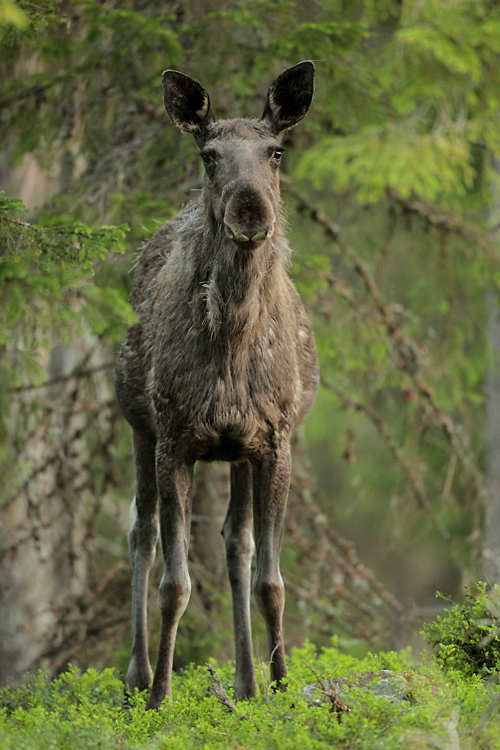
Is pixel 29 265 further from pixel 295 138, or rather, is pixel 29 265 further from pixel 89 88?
pixel 295 138

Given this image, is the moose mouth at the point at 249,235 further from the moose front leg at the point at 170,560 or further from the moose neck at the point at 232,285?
the moose front leg at the point at 170,560

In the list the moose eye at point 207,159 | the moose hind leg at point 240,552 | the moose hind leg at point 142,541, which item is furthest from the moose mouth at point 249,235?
the moose hind leg at point 142,541

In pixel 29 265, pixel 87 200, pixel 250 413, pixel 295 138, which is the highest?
pixel 295 138

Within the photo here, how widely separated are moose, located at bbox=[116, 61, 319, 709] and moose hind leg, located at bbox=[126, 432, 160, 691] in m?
0.68

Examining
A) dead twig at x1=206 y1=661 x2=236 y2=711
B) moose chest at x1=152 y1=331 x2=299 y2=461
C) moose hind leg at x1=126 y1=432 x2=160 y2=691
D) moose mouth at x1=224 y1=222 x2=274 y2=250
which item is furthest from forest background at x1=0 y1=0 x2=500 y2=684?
dead twig at x1=206 y1=661 x2=236 y2=711

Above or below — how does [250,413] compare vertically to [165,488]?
above

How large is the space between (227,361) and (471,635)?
2.31m

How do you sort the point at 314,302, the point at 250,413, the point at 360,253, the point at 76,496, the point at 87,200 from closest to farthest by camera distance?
the point at 250,413
the point at 87,200
the point at 76,496
the point at 314,302
the point at 360,253

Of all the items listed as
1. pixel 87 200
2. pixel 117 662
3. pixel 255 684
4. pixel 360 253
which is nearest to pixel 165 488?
pixel 255 684

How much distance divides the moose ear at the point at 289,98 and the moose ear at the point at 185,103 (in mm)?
404

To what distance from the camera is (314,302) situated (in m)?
10.2

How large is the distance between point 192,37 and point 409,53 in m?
2.63

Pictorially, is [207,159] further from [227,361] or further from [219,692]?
[219,692]

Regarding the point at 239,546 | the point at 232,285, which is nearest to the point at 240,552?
the point at 239,546
